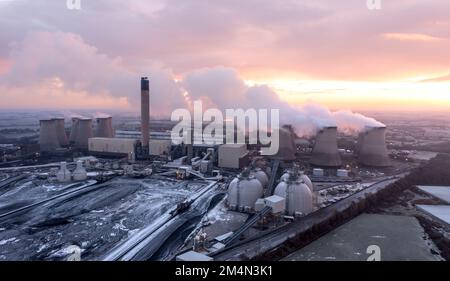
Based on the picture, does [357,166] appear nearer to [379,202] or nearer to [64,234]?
[379,202]

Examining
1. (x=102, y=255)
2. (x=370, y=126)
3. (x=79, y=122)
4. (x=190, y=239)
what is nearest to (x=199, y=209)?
(x=190, y=239)

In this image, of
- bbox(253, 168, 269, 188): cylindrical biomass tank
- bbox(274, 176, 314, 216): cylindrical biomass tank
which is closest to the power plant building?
bbox(253, 168, 269, 188): cylindrical biomass tank

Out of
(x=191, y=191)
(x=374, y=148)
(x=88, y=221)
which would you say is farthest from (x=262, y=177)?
(x=374, y=148)

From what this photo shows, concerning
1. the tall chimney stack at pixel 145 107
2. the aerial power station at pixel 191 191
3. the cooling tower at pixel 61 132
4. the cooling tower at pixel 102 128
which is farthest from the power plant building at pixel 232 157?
the cooling tower at pixel 61 132

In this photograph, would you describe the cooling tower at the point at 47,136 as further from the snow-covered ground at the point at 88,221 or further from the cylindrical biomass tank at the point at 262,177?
the cylindrical biomass tank at the point at 262,177

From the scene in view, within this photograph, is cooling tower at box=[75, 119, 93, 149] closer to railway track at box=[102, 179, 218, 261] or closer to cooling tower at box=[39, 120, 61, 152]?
cooling tower at box=[39, 120, 61, 152]

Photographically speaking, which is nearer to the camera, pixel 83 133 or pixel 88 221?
pixel 88 221

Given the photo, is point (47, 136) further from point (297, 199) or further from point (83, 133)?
point (297, 199)
